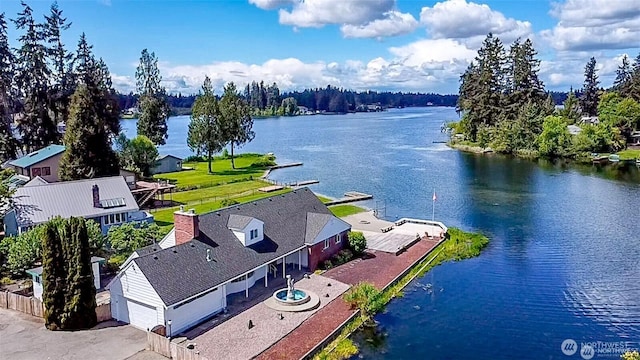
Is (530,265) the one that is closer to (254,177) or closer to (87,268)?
(87,268)

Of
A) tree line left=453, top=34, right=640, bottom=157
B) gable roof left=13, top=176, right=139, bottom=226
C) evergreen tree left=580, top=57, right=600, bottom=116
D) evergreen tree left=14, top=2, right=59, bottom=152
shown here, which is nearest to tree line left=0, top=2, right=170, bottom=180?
evergreen tree left=14, top=2, right=59, bottom=152

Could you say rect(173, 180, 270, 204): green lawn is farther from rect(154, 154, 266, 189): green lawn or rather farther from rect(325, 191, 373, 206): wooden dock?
rect(325, 191, 373, 206): wooden dock

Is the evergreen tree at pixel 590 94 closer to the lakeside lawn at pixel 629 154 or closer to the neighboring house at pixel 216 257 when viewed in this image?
the lakeside lawn at pixel 629 154

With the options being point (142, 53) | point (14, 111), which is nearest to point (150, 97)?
point (142, 53)

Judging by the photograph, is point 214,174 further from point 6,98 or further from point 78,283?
point 78,283

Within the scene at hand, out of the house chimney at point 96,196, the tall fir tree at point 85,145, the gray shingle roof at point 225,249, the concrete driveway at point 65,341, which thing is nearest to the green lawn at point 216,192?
the tall fir tree at point 85,145

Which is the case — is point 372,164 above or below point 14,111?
below
